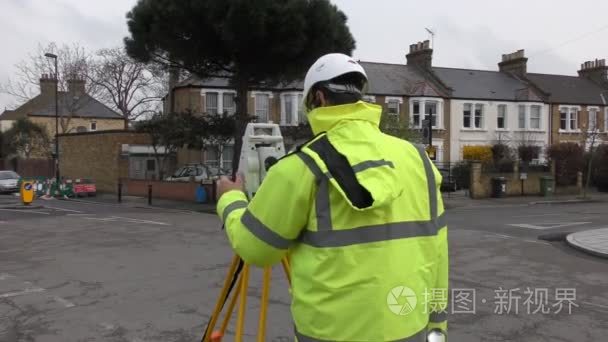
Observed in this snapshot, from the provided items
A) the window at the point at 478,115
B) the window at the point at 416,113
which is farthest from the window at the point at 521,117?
the window at the point at 416,113

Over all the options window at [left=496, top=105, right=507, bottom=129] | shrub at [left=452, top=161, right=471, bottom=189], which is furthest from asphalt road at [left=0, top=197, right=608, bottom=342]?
window at [left=496, top=105, right=507, bottom=129]

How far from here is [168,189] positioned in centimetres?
2623

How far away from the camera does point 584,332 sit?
545cm

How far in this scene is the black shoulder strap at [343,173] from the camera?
187 cm

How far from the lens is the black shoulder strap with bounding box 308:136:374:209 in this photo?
1.87m

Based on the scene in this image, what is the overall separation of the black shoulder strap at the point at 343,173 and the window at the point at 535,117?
41.6 m

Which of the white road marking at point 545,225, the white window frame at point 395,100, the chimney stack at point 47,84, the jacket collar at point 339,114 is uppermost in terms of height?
the chimney stack at point 47,84

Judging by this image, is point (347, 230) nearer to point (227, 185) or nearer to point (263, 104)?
point (227, 185)

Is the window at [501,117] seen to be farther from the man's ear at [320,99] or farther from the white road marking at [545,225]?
the man's ear at [320,99]

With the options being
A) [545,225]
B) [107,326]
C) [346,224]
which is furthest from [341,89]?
[545,225]

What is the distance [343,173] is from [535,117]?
42.0 meters

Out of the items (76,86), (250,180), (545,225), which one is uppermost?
(76,86)

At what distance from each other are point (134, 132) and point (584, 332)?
93.1ft

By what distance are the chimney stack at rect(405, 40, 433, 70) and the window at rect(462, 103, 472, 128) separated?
3879 mm
